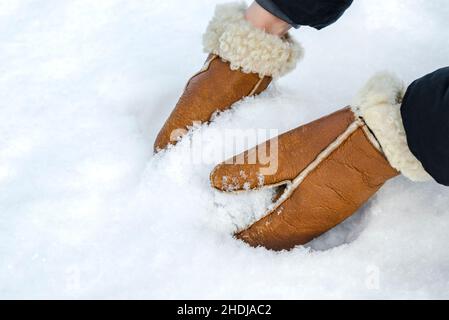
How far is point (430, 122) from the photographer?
2.35ft

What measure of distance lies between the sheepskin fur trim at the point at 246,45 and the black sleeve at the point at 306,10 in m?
0.04

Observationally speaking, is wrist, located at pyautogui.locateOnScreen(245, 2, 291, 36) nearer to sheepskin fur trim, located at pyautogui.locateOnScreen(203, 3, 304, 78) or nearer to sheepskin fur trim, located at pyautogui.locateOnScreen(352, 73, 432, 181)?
sheepskin fur trim, located at pyautogui.locateOnScreen(203, 3, 304, 78)

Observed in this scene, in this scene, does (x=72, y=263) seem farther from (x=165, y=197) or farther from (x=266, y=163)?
(x=266, y=163)

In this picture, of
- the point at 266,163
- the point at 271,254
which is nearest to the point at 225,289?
the point at 271,254

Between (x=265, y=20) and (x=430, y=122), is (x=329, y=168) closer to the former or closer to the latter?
(x=430, y=122)

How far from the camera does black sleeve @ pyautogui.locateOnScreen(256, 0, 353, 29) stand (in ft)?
3.02

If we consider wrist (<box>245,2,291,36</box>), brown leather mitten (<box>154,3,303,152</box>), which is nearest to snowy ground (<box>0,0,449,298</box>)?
brown leather mitten (<box>154,3,303,152</box>)

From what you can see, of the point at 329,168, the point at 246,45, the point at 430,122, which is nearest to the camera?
the point at 430,122

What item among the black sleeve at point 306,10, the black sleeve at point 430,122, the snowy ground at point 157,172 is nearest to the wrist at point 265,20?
the black sleeve at point 306,10

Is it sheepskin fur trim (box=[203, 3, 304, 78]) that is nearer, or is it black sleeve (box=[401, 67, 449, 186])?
black sleeve (box=[401, 67, 449, 186])

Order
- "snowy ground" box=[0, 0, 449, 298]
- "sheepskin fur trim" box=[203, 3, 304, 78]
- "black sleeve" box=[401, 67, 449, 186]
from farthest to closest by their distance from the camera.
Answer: "sheepskin fur trim" box=[203, 3, 304, 78] → "snowy ground" box=[0, 0, 449, 298] → "black sleeve" box=[401, 67, 449, 186]

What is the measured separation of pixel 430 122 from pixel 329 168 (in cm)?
18

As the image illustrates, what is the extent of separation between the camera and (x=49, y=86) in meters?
1.24

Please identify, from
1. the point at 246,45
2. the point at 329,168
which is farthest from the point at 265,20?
the point at 329,168
